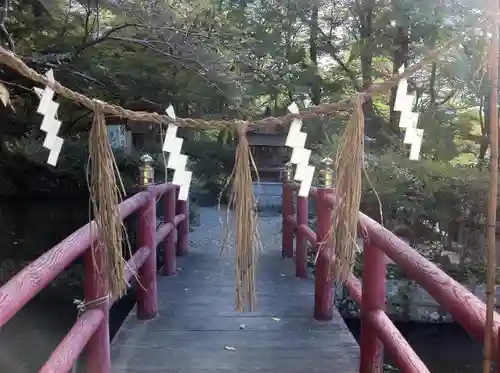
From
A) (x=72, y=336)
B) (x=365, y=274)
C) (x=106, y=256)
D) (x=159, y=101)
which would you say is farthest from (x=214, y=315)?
(x=159, y=101)

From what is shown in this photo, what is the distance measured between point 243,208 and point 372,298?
0.79 meters

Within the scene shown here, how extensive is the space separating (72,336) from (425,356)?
123 inches

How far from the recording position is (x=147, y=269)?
2.79 m

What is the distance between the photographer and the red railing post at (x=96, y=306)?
1.78 m

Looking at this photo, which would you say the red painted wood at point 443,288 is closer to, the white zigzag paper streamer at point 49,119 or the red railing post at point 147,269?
the white zigzag paper streamer at point 49,119

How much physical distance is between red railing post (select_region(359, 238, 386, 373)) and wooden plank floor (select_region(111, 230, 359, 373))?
299mm

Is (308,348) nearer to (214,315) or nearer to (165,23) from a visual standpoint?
(214,315)

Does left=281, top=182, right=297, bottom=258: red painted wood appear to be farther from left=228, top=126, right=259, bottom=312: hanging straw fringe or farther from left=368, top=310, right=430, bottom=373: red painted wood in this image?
left=228, top=126, right=259, bottom=312: hanging straw fringe

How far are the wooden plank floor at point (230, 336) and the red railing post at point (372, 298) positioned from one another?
30cm

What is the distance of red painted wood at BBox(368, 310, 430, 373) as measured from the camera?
1440 mm

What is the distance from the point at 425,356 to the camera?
4.02 metres

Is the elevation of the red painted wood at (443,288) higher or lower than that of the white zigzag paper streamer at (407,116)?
lower

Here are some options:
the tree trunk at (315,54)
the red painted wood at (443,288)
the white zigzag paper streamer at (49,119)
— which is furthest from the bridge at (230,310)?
the tree trunk at (315,54)

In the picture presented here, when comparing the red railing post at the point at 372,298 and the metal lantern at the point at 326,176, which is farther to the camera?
the metal lantern at the point at 326,176
